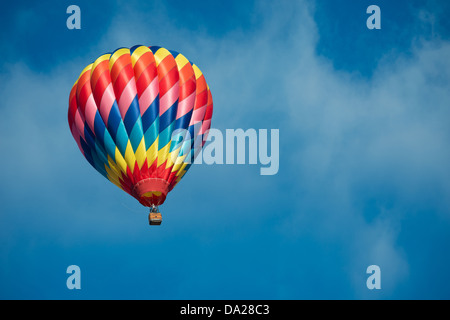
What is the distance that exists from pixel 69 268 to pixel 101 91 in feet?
27.5

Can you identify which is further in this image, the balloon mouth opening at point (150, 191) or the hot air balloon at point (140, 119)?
the hot air balloon at point (140, 119)

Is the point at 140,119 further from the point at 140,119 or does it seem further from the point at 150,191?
the point at 150,191

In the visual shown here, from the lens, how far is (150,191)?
90.9 feet

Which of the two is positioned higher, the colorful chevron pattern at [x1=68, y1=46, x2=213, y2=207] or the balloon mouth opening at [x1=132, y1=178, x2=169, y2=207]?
the colorful chevron pattern at [x1=68, y1=46, x2=213, y2=207]

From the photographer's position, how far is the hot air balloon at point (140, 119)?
91.6 ft

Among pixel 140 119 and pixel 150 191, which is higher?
pixel 140 119

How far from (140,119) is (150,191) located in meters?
2.29

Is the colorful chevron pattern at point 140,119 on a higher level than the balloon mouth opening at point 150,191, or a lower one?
higher

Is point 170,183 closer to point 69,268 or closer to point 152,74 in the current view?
point 152,74

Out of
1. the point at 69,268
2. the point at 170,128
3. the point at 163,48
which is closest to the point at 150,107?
the point at 170,128

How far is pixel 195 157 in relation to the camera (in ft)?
97.1

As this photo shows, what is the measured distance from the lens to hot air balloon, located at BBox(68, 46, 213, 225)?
27.9 m

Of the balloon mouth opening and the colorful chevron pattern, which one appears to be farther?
the colorful chevron pattern

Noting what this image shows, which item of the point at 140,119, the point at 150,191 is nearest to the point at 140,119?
the point at 140,119
